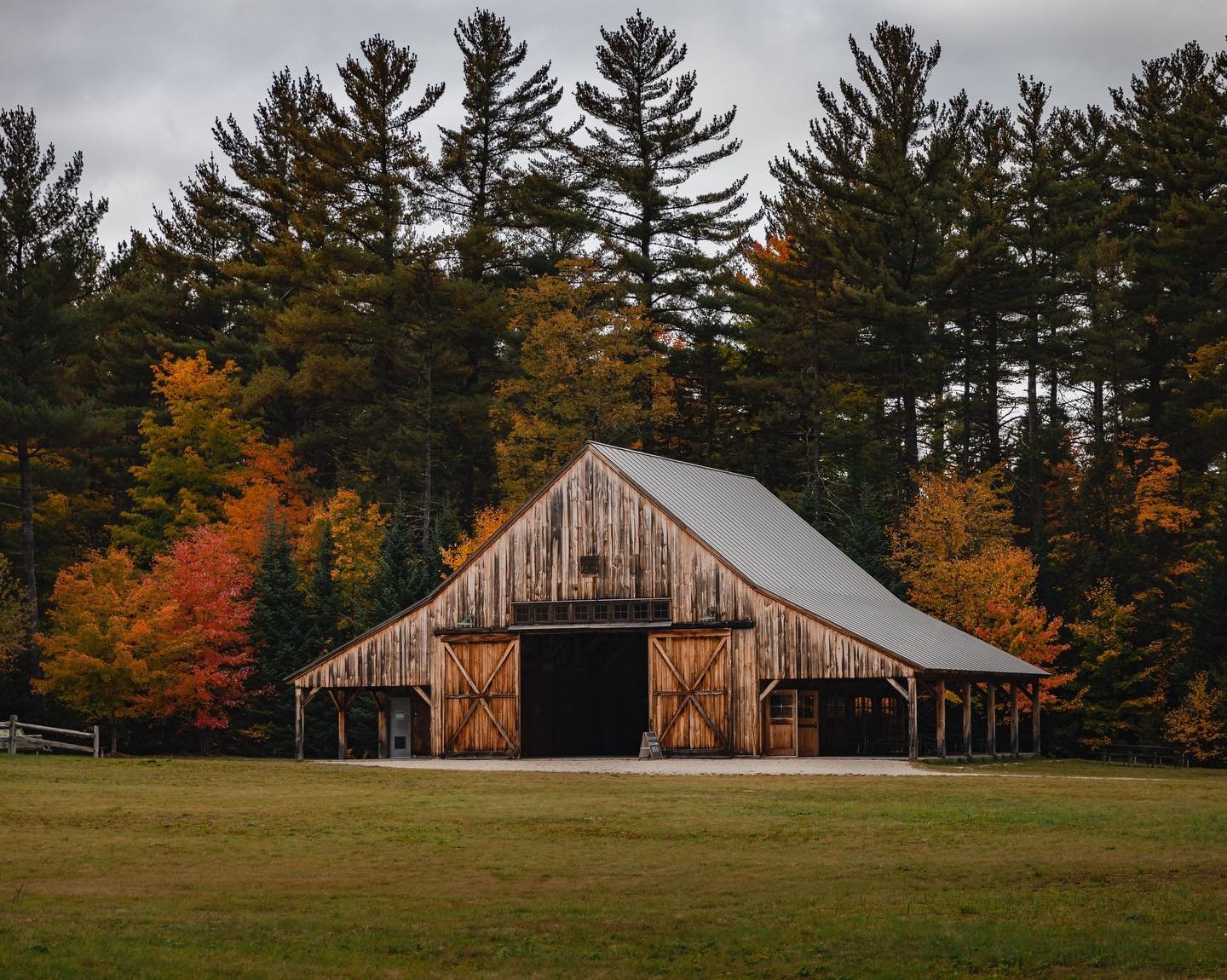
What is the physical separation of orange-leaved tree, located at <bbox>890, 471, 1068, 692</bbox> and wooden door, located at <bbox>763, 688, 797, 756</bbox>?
11.5 metres

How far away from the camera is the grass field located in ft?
45.0

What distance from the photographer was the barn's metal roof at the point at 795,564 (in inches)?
1684

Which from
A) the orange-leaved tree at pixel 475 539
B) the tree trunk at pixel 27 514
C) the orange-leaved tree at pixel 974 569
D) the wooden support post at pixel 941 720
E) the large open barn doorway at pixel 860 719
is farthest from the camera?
the orange-leaved tree at pixel 475 539

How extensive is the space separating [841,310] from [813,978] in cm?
5129

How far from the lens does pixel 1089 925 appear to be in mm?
15047

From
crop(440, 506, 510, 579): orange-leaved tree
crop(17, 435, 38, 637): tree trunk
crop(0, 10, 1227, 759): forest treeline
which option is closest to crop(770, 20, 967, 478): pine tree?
crop(0, 10, 1227, 759): forest treeline

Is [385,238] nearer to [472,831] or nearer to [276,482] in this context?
[276,482]

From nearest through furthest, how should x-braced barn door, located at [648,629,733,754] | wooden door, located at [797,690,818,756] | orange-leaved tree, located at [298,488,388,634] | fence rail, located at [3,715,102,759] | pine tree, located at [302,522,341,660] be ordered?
fence rail, located at [3,715,102,759], x-braced barn door, located at [648,629,733,754], wooden door, located at [797,690,818,756], pine tree, located at [302,522,341,660], orange-leaved tree, located at [298,488,388,634]

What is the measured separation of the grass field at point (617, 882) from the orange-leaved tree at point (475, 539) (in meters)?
27.9

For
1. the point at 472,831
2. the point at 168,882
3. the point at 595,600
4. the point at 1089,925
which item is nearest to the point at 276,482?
the point at 595,600

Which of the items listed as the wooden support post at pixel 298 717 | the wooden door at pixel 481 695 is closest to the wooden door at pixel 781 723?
the wooden door at pixel 481 695

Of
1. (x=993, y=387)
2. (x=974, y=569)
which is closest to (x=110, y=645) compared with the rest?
(x=974, y=569)

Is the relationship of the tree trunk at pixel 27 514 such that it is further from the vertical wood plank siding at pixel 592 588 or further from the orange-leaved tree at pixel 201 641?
the vertical wood plank siding at pixel 592 588

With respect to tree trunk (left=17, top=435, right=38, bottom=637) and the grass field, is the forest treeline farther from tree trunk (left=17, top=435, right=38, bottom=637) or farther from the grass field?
the grass field
